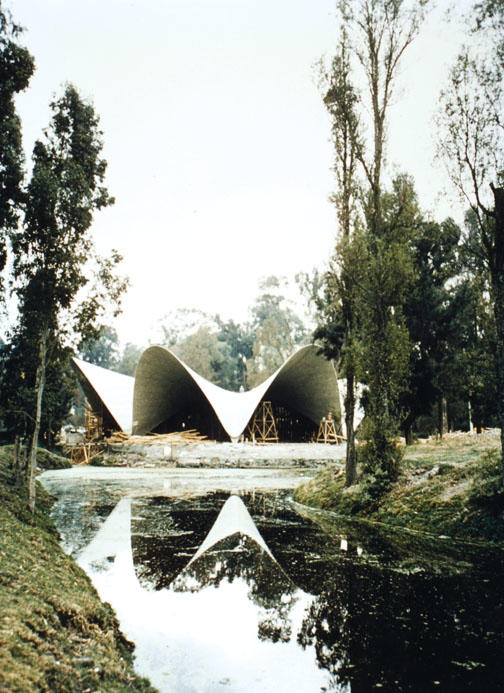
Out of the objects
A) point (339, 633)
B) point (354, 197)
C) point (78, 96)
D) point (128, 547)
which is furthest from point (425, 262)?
point (339, 633)

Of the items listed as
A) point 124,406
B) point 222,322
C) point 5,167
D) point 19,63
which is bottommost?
point 124,406

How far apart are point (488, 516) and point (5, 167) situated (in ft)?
32.1

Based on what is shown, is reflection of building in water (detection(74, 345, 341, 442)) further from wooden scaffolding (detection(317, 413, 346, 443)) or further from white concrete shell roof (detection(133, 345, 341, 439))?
wooden scaffolding (detection(317, 413, 346, 443))

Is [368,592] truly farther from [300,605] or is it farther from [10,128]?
[10,128]

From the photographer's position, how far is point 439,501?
25.7 ft

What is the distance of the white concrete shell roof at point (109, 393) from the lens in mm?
29266

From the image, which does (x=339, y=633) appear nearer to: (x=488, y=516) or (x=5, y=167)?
(x=488, y=516)

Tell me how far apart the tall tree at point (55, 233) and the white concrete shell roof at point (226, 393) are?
18.9 meters

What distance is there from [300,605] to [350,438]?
6.61m

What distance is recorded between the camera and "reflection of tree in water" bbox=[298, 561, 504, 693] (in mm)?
2900

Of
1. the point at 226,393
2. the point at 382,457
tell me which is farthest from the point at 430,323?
the point at 226,393

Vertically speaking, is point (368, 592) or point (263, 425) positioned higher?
point (263, 425)

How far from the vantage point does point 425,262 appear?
22.4 m

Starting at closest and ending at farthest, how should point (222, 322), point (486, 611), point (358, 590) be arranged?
point (486, 611) → point (358, 590) → point (222, 322)
